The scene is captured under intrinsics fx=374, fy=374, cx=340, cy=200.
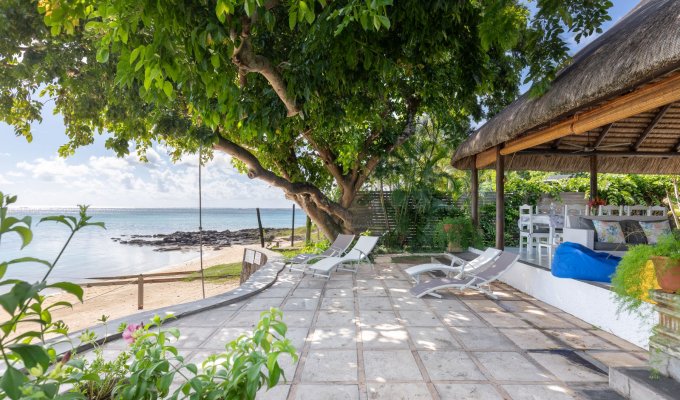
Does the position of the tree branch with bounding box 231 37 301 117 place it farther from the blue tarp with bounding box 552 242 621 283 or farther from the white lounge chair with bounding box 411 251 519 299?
the blue tarp with bounding box 552 242 621 283

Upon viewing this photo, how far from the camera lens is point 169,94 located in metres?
2.61

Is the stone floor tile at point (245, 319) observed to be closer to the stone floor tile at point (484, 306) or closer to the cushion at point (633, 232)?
the stone floor tile at point (484, 306)

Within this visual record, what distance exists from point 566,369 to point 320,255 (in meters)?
5.10

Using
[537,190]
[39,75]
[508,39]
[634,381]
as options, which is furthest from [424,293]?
[537,190]

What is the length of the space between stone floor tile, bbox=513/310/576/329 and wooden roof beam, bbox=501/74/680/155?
2.17m

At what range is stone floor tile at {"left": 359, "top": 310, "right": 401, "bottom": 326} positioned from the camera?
160 inches

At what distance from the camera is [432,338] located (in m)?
3.56

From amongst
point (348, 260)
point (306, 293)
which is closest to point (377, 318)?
point (306, 293)

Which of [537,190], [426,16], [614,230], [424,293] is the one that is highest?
[426,16]

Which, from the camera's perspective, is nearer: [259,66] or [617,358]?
[617,358]

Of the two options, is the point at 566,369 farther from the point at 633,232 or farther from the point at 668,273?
the point at 633,232

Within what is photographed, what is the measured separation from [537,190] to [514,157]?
13.8 ft

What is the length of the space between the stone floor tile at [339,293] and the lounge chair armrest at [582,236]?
330 cm

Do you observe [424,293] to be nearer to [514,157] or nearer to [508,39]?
[508,39]
